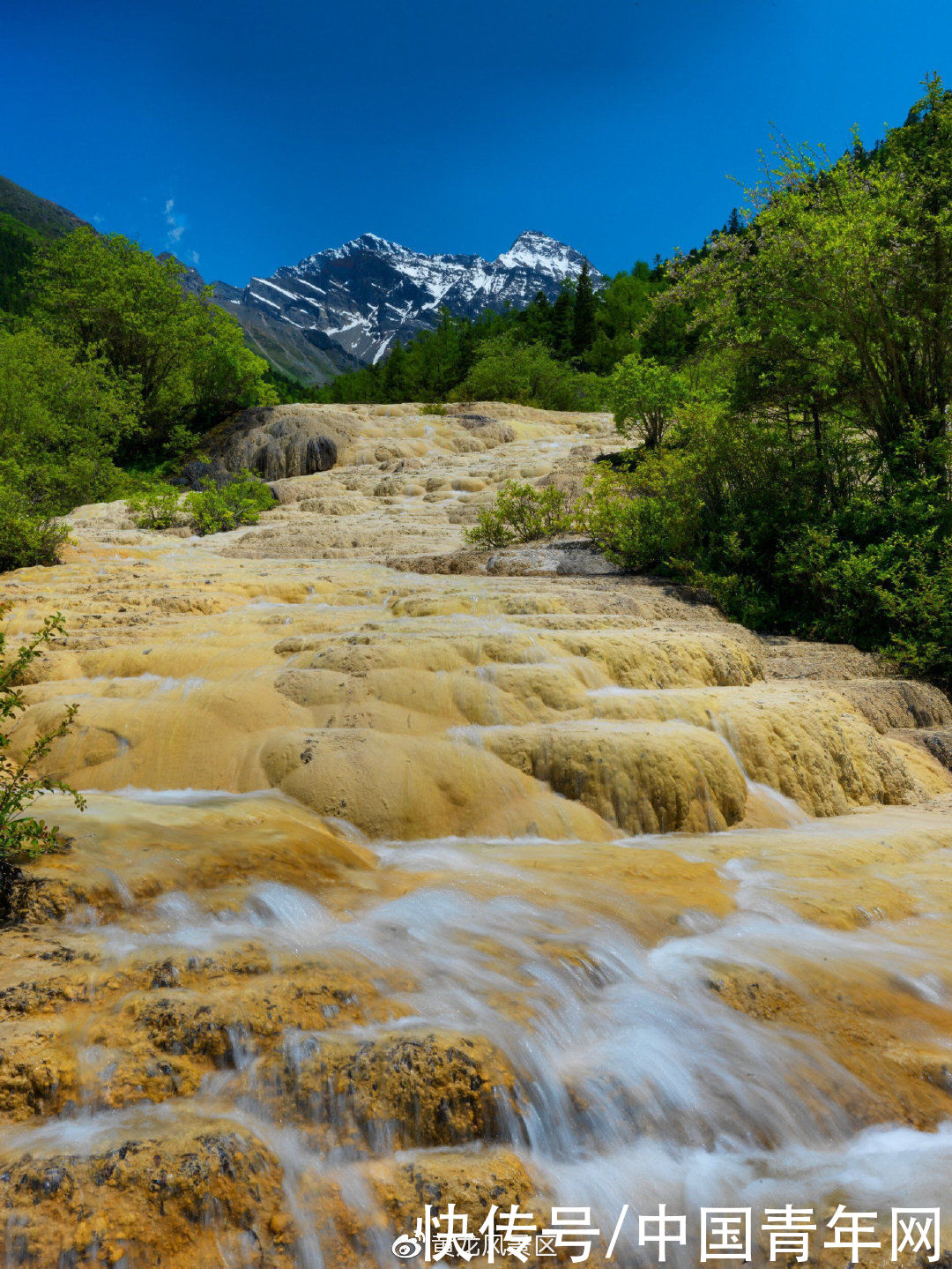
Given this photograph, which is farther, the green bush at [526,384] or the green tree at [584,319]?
the green tree at [584,319]

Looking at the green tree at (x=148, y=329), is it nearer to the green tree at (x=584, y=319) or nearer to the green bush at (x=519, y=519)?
the green bush at (x=519, y=519)

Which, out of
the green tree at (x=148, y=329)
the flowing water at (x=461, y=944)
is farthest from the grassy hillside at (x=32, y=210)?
the flowing water at (x=461, y=944)

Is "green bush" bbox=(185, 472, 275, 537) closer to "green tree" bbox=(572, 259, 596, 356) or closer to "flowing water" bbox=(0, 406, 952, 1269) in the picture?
"flowing water" bbox=(0, 406, 952, 1269)

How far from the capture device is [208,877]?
12.3 ft

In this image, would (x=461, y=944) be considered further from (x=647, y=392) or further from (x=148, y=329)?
(x=148, y=329)

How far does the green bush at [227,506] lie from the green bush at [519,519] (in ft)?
20.2

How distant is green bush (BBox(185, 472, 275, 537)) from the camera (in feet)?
52.9

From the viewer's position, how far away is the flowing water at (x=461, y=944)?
7.61 feet

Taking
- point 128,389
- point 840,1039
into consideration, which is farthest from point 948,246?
point 128,389

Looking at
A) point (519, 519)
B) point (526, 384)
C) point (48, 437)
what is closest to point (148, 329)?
point (48, 437)

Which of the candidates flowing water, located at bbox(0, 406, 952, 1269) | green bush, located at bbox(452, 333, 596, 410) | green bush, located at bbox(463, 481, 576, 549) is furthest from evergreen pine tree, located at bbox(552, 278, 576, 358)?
flowing water, located at bbox(0, 406, 952, 1269)

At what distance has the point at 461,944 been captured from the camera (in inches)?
139

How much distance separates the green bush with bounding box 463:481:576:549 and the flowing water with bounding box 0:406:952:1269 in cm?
543

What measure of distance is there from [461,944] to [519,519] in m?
10.4
